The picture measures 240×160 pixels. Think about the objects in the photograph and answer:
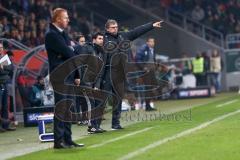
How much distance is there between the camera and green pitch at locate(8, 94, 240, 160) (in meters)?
11.3

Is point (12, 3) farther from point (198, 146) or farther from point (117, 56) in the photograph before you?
point (198, 146)

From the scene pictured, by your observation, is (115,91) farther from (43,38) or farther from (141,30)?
(43,38)

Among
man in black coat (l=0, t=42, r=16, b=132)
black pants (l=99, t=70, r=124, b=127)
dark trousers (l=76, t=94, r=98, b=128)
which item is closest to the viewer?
black pants (l=99, t=70, r=124, b=127)

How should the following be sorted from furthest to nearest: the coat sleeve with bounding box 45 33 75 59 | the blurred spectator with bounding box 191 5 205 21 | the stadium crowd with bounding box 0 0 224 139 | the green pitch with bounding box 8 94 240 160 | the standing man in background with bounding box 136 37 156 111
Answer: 1. the blurred spectator with bounding box 191 5 205 21
2. the standing man in background with bounding box 136 37 156 111
3. the stadium crowd with bounding box 0 0 224 139
4. the coat sleeve with bounding box 45 33 75 59
5. the green pitch with bounding box 8 94 240 160

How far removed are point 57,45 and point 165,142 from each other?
8.13ft

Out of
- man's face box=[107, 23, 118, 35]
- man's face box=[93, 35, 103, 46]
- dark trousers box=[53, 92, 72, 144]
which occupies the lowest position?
dark trousers box=[53, 92, 72, 144]

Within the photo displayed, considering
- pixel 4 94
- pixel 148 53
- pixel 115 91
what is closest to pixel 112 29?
pixel 115 91

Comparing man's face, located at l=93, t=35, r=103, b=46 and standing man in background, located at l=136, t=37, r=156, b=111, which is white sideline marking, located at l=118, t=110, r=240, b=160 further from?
standing man in background, located at l=136, t=37, r=156, b=111

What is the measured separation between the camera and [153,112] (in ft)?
68.5

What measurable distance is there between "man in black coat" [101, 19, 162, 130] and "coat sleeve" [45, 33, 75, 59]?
3.46 m

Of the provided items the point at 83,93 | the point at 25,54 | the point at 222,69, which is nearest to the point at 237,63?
the point at 222,69

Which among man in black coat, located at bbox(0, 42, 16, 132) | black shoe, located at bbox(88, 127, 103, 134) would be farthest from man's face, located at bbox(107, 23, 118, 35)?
man in black coat, located at bbox(0, 42, 16, 132)

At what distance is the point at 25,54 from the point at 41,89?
64.3 inches

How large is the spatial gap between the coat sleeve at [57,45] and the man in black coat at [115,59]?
346 centimetres
